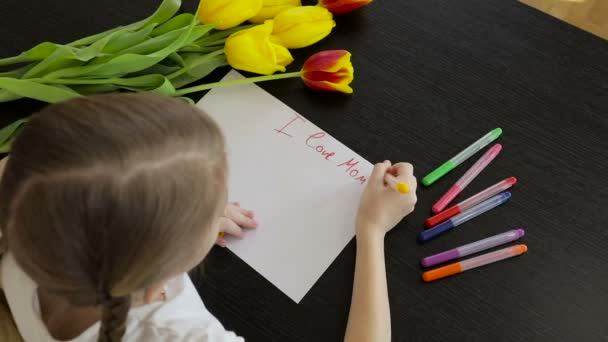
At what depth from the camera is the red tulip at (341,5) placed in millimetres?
873

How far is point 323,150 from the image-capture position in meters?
0.81

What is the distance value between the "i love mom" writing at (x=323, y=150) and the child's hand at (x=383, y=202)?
30 millimetres

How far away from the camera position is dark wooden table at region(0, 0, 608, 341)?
70cm

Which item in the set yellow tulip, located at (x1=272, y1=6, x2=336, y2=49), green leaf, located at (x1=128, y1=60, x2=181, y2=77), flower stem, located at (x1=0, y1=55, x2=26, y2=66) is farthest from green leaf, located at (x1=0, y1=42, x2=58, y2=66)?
yellow tulip, located at (x1=272, y1=6, x2=336, y2=49)

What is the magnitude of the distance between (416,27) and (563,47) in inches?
8.8

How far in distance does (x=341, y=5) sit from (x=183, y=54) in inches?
9.9

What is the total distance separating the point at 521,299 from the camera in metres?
0.71

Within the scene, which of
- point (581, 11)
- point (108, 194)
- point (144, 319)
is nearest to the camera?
point (108, 194)

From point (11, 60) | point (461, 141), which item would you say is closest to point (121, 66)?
point (11, 60)

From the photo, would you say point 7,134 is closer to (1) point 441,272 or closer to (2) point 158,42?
(2) point 158,42

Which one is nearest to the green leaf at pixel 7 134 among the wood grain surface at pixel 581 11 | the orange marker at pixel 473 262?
the orange marker at pixel 473 262

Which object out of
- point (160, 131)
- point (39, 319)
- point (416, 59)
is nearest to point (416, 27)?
point (416, 59)

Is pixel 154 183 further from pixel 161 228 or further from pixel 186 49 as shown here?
pixel 186 49

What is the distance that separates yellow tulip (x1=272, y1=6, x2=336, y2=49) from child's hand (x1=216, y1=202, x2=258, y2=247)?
27 centimetres
